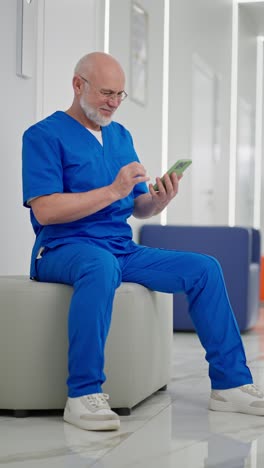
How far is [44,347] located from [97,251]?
32 cm

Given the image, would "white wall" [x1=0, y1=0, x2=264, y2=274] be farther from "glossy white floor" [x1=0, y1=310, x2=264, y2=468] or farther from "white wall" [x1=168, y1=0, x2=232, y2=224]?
"glossy white floor" [x1=0, y1=310, x2=264, y2=468]

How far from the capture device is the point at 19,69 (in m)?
3.44

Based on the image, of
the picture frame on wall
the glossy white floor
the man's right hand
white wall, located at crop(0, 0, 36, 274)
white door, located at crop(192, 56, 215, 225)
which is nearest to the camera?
the glossy white floor

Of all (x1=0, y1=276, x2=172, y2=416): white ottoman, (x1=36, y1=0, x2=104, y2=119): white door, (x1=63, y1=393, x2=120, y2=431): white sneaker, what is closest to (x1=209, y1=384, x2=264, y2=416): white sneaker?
(x1=0, y1=276, x2=172, y2=416): white ottoman

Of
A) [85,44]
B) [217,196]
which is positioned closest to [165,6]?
[85,44]

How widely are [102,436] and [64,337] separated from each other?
37 cm

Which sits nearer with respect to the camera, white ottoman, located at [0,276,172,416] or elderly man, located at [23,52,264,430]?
elderly man, located at [23,52,264,430]

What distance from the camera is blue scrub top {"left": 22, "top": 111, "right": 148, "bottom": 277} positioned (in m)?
2.58

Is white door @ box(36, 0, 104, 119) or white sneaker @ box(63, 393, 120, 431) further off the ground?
white door @ box(36, 0, 104, 119)

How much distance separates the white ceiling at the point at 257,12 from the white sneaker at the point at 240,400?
20.8 ft

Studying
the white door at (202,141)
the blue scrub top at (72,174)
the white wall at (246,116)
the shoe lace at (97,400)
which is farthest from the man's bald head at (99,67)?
the white wall at (246,116)

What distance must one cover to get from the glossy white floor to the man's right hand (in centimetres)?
66

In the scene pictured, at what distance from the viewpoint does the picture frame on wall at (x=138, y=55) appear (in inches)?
198

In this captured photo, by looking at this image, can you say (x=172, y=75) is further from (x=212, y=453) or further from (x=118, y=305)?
(x=212, y=453)
